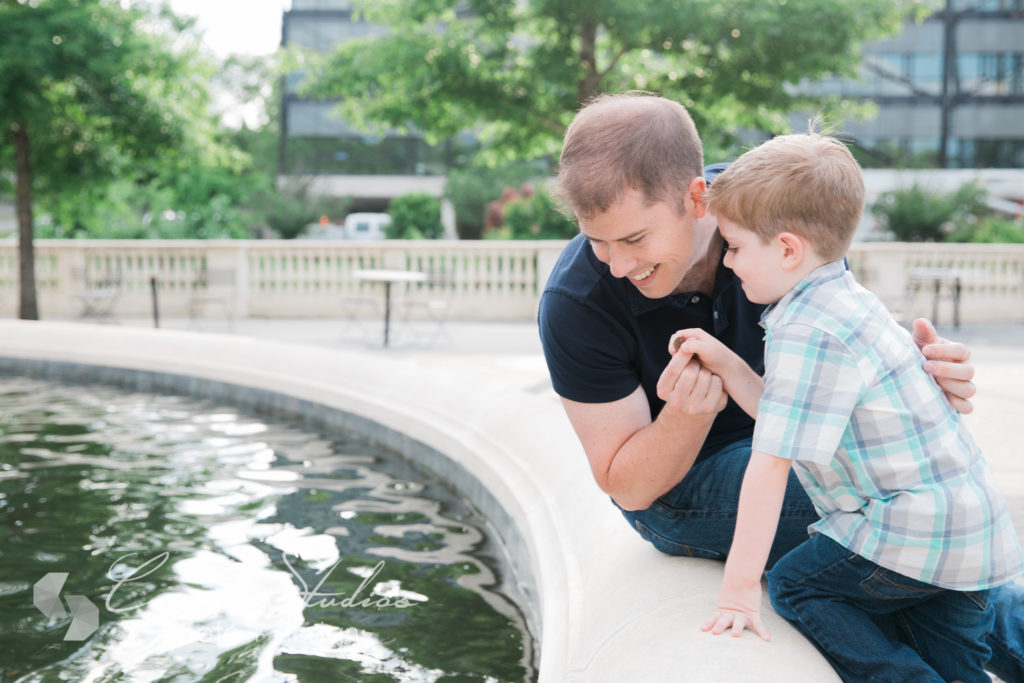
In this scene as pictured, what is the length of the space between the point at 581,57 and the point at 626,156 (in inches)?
596

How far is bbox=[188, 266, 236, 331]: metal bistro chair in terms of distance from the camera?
642 inches

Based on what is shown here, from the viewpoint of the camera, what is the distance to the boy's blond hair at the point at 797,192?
2.46 meters

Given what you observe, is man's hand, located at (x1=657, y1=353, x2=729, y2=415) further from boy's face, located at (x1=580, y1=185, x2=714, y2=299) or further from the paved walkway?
the paved walkway

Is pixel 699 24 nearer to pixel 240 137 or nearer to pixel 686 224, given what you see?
pixel 686 224

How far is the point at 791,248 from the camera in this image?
8.34ft

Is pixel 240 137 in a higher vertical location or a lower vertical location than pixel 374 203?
higher

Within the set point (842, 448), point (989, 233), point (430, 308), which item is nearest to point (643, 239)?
point (842, 448)

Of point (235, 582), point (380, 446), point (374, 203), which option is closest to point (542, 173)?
point (374, 203)

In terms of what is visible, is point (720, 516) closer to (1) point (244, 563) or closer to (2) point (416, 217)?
(1) point (244, 563)

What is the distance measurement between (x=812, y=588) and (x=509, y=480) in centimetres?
239

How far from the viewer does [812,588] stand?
8.68ft

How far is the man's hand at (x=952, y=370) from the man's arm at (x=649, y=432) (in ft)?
1.74

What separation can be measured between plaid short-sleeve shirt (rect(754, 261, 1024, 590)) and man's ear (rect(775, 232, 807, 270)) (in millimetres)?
74
